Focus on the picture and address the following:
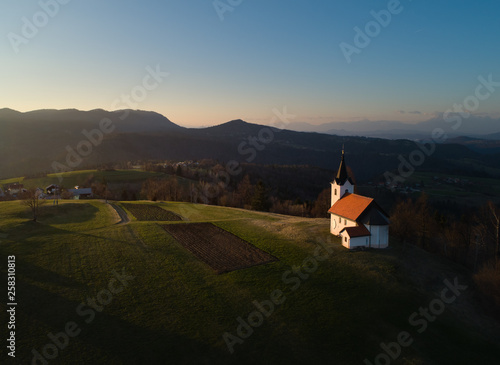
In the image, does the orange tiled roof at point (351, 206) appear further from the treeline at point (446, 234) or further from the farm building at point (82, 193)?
the farm building at point (82, 193)

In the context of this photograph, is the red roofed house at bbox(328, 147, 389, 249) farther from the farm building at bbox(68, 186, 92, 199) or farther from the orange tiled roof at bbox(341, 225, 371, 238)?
the farm building at bbox(68, 186, 92, 199)

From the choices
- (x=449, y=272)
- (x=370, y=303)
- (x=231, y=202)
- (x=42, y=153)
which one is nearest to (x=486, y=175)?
(x=231, y=202)

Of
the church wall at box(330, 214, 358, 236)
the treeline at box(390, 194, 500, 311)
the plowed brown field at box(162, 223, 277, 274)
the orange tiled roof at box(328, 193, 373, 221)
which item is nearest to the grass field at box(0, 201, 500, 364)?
the plowed brown field at box(162, 223, 277, 274)

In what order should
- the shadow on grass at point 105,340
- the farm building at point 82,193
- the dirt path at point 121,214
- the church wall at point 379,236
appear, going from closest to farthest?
the shadow on grass at point 105,340
the church wall at point 379,236
the dirt path at point 121,214
the farm building at point 82,193

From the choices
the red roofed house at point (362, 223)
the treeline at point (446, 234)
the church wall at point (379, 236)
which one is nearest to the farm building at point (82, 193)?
the red roofed house at point (362, 223)

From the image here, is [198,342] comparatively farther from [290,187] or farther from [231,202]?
[290,187]

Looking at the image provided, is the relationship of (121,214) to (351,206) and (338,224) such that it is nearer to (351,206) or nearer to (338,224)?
(338,224)
